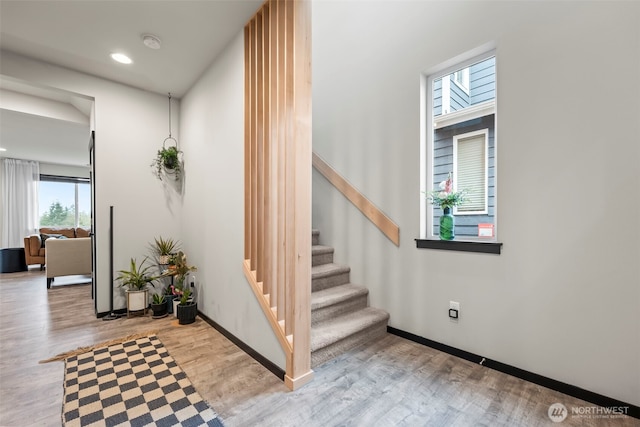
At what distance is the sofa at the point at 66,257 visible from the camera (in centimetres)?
485

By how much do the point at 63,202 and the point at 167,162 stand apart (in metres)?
A: 7.45

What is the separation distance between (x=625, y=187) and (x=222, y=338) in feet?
10.2

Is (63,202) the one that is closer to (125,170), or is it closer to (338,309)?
(125,170)

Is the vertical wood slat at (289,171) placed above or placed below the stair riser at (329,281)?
above

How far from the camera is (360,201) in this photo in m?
2.97

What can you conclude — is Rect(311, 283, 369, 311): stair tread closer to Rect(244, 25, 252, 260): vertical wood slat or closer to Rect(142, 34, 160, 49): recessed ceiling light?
Rect(244, 25, 252, 260): vertical wood slat

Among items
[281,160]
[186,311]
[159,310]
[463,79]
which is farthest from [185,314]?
[463,79]

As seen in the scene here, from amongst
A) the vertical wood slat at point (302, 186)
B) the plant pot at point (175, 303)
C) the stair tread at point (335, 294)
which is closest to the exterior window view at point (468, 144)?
the stair tread at point (335, 294)

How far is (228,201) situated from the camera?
268cm

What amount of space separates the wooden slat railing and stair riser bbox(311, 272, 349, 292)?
704 mm

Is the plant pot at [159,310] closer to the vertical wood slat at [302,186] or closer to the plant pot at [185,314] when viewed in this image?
the plant pot at [185,314]

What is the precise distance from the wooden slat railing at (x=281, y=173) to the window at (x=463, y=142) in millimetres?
1226

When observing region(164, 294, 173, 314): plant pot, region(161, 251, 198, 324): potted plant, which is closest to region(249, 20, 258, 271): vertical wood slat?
region(161, 251, 198, 324): potted plant

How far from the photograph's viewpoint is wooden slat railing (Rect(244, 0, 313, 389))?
1.89 metres
